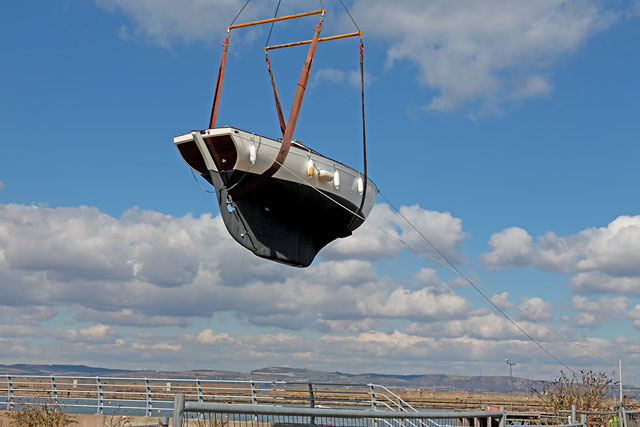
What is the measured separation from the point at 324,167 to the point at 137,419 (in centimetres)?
1208

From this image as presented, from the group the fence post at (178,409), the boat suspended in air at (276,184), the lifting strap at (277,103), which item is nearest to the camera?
the fence post at (178,409)

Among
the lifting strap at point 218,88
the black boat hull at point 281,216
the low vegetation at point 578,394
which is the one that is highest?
the lifting strap at point 218,88

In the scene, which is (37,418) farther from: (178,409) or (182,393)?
(178,409)

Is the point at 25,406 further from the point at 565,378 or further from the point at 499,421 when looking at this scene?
the point at 565,378

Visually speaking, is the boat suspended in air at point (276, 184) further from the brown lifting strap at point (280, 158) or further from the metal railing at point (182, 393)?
the metal railing at point (182, 393)

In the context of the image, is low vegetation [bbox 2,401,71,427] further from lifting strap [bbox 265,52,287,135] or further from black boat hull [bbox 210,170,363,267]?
lifting strap [bbox 265,52,287,135]

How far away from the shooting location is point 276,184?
827 inches

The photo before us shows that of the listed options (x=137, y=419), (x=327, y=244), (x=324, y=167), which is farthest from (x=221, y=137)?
(x=137, y=419)

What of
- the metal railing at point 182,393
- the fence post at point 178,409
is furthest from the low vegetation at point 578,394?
the fence post at point 178,409

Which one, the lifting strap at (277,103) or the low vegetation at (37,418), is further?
the lifting strap at (277,103)

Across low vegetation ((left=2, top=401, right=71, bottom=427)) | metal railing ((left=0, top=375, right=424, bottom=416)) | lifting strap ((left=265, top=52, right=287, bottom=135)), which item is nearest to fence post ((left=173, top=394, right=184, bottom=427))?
metal railing ((left=0, top=375, right=424, bottom=416))

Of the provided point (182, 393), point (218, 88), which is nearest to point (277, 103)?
point (218, 88)

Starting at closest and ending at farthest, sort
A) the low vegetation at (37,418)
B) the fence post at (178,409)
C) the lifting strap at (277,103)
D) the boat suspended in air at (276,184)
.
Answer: the fence post at (178,409), the low vegetation at (37,418), the boat suspended in air at (276,184), the lifting strap at (277,103)

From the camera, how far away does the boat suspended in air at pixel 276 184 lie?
20406 millimetres
